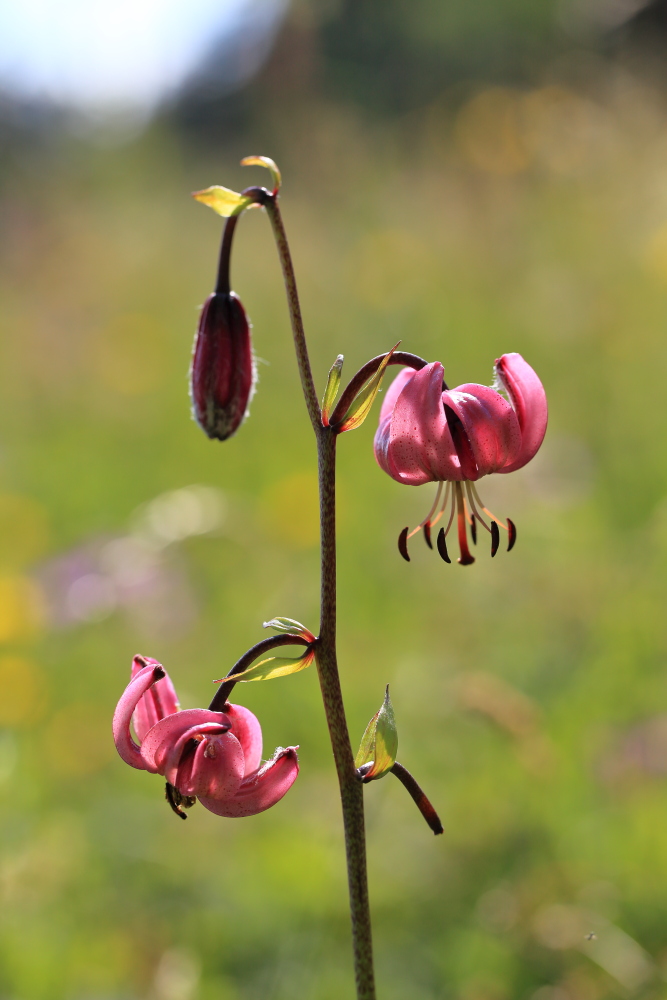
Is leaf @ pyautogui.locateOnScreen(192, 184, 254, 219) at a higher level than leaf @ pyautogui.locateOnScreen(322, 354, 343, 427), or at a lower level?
higher

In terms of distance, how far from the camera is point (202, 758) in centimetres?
81

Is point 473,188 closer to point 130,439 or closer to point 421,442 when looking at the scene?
point 130,439

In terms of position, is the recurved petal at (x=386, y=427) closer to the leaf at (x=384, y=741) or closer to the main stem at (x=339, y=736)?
the main stem at (x=339, y=736)

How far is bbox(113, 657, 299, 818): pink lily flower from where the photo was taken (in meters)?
0.81

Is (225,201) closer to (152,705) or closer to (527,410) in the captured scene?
(527,410)

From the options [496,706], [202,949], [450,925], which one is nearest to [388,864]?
[450,925]

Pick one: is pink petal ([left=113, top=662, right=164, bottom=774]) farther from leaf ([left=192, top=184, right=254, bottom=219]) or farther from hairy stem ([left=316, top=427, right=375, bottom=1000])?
leaf ([left=192, top=184, right=254, bottom=219])

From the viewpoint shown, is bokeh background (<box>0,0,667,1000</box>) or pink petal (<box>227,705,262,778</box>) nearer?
pink petal (<box>227,705,262,778</box>)

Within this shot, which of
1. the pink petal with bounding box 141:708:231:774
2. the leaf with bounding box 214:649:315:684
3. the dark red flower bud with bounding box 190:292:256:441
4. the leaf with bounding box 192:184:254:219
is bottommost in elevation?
the pink petal with bounding box 141:708:231:774

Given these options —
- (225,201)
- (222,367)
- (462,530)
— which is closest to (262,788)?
(462,530)

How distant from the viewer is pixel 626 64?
3.73m

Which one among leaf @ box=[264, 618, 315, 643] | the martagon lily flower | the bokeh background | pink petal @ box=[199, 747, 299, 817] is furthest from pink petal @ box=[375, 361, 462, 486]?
the bokeh background

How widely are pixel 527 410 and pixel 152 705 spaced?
17.9 inches

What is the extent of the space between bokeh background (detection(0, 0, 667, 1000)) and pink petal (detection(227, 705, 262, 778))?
18.5 inches
